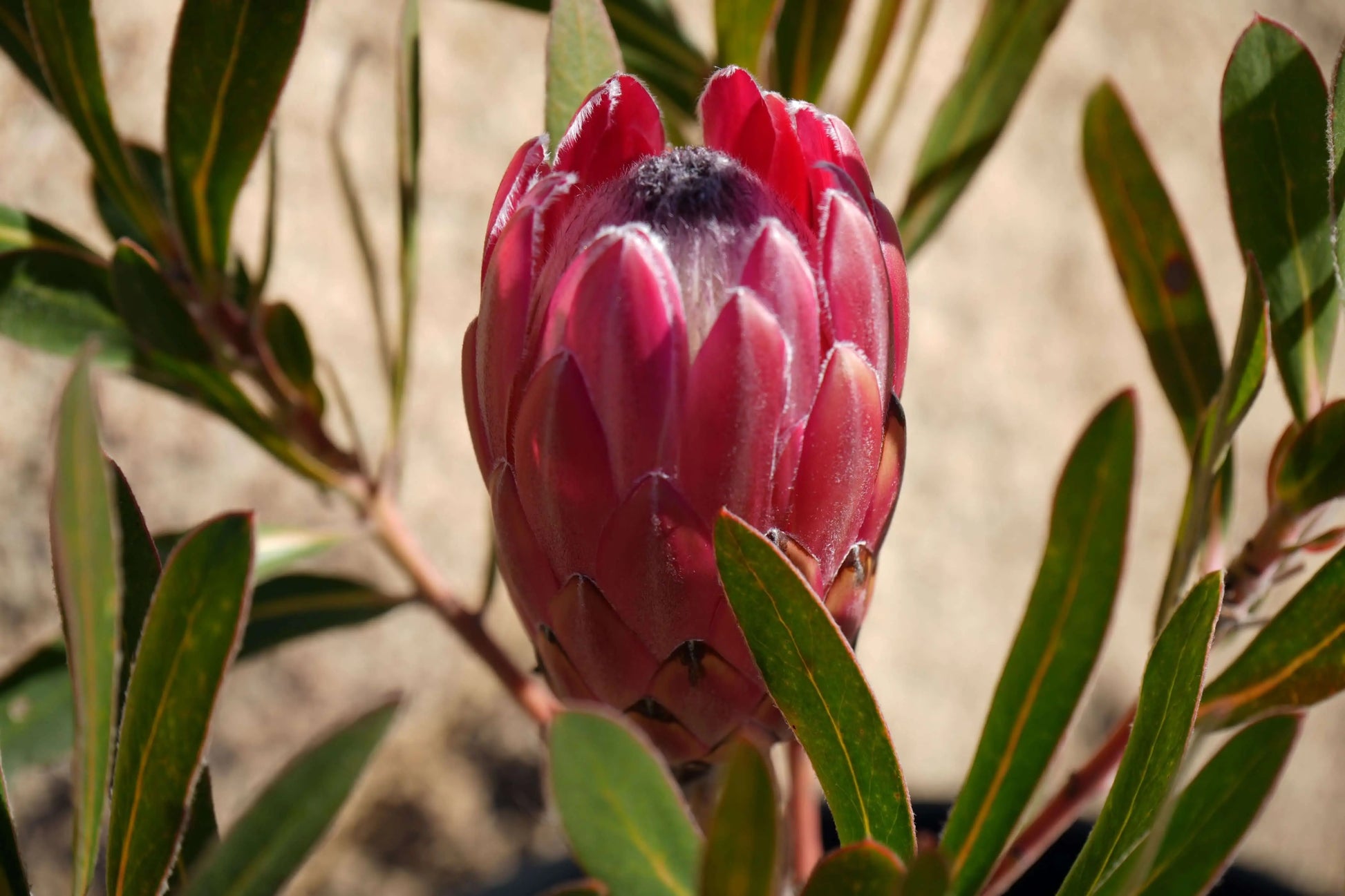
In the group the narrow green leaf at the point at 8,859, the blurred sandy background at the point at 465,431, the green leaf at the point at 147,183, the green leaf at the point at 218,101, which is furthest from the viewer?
the blurred sandy background at the point at 465,431

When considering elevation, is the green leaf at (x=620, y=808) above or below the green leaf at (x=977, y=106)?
below

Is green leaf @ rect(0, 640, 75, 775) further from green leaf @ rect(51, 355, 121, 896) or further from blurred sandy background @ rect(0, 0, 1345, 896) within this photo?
blurred sandy background @ rect(0, 0, 1345, 896)

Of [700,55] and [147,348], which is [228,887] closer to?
[147,348]

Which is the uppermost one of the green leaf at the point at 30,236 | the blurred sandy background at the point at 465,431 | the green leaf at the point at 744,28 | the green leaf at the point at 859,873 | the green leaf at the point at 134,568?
the green leaf at the point at 744,28

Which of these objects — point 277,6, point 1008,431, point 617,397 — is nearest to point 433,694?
point 1008,431

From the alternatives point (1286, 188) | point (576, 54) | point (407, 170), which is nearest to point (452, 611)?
point (407, 170)

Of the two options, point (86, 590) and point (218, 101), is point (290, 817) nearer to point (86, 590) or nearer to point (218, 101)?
point (86, 590)

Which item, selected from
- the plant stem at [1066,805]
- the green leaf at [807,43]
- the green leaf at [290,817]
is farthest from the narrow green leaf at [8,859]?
the green leaf at [807,43]

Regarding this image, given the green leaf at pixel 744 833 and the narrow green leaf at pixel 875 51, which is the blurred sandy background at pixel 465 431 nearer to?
the narrow green leaf at pixel 875 51
